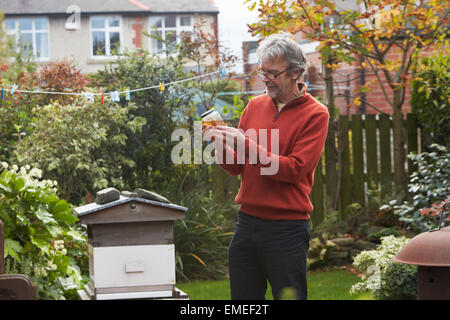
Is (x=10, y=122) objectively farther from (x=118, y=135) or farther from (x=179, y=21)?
(x=179, y=21)

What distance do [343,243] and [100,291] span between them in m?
3.44

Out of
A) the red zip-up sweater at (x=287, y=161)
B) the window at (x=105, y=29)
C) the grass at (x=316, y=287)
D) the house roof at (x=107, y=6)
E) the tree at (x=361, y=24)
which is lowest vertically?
the grass at (x=316, y=287)

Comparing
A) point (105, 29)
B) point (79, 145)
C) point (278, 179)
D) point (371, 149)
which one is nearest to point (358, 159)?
point (371, 149)

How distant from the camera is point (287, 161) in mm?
2479

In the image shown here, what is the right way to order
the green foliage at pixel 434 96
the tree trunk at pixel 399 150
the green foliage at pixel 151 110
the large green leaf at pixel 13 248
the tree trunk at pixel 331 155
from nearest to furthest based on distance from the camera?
1. the large green leaf at pixel 13 248
2. the green foliage at pixel 434 96
3. the green foliage at pixel 151 110
4. the tree trunk at pixel 399 150
5. the tree trunk at pixel 331 155

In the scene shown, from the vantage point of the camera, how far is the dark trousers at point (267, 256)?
256 cm

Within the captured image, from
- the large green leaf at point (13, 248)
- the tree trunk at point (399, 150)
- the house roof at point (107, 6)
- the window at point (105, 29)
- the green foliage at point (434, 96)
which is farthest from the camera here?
the house roof at point (107, 6)

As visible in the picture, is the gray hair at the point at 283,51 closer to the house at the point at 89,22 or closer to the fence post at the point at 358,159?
the fence post at the point at 358,159

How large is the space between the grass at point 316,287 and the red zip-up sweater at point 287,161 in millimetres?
2714

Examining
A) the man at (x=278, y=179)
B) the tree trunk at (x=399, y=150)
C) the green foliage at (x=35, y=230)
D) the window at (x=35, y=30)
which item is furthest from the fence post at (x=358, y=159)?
the window at (x=35, y=30)

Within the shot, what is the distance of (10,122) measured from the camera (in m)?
7.03

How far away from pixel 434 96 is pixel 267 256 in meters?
5.04
